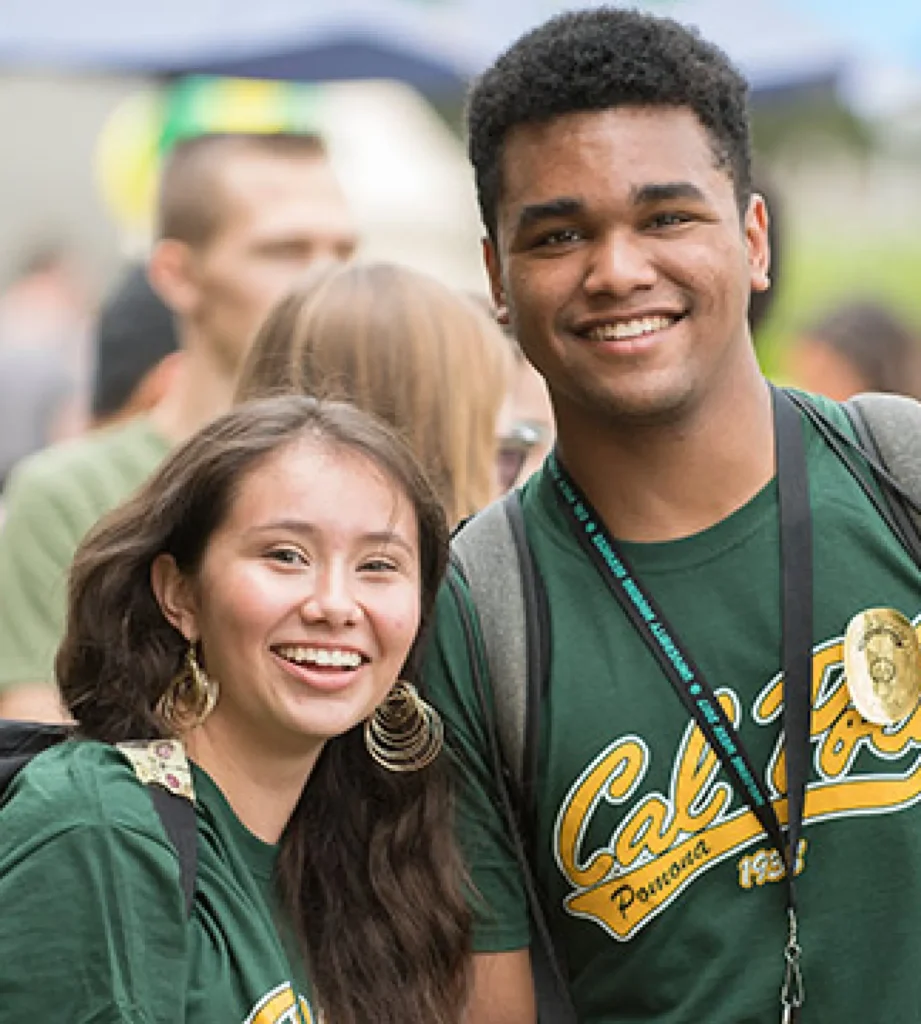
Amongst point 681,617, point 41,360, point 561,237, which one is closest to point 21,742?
point 681,617

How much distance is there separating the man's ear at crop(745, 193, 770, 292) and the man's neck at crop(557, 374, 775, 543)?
0.16 metres

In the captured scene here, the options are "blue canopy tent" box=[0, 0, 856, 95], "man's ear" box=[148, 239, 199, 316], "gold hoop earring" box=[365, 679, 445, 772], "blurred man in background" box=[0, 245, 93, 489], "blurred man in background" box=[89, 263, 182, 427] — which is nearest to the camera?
"gold hoop earring" box=[365, 679, 445, 772]

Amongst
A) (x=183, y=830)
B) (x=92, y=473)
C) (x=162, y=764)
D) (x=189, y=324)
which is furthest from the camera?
(x=189, y=324)

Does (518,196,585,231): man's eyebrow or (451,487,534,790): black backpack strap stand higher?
(518,196,585,231): man's eyebrow

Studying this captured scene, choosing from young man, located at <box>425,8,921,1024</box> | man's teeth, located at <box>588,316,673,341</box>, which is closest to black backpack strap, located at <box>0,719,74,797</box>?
young man, located at <box>425,8,921,1024</box>

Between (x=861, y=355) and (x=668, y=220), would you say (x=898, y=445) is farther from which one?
(x=861, y=355)

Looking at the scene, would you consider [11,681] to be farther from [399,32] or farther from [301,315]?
[399,32]

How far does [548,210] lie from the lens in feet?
10.8

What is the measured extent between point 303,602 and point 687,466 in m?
0.67

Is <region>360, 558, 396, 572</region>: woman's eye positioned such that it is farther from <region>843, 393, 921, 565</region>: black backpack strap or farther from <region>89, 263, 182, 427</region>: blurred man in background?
<region>89, 263, 182, 427</region>: blurred man in background

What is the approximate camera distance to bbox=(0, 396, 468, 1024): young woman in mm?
2918

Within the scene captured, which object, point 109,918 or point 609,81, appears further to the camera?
point 609,81

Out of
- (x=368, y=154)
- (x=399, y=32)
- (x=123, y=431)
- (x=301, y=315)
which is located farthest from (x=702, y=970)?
(x=368, y=154)

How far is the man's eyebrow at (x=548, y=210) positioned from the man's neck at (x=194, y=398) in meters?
1.78
